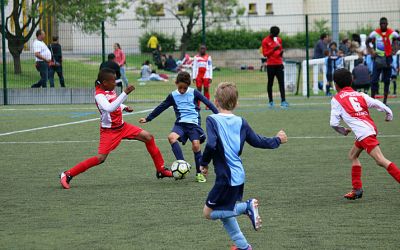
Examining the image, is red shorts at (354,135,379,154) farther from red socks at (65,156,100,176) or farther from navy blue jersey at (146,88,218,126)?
red socks at (65,156,100,176)

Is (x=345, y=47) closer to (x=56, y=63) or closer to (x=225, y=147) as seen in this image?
(x=56, y=63)

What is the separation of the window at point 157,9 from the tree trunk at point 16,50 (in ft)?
64.2

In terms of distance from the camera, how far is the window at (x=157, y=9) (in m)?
49.6

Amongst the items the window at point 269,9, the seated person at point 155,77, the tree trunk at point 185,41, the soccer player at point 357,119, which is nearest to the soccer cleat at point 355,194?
the soccer player at point 357,119

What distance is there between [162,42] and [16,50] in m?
8.70

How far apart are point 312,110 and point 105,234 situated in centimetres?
1500

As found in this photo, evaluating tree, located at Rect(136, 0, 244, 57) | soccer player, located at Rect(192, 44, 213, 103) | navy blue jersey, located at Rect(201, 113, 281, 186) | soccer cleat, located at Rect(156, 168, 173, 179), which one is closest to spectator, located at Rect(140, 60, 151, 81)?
soccer player, located at Rect(192, 44, 213, 103)

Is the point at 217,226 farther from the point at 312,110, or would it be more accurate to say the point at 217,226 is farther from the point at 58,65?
the point at 58,65

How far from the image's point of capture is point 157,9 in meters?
51.6

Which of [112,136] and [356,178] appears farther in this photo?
[112,136]

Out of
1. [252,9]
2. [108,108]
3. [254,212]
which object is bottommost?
[254,212]

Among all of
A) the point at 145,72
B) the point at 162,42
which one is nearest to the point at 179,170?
the point at 145,72

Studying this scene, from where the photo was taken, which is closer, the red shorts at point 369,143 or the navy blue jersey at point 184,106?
the red shorts at point 369,143

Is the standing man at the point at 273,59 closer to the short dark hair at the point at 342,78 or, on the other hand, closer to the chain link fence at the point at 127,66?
the chain link fence at the point at 127,66
